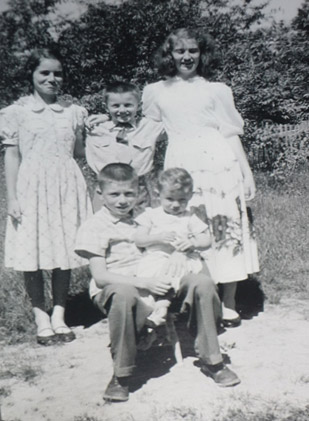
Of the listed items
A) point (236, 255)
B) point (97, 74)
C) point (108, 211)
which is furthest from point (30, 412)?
point (97, 74)

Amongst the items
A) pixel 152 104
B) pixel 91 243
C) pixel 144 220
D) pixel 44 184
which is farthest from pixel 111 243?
pixel 152 104

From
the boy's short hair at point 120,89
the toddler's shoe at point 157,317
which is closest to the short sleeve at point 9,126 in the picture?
the boy's short hair at point 120,89

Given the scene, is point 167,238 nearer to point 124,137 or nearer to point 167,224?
point 167,224

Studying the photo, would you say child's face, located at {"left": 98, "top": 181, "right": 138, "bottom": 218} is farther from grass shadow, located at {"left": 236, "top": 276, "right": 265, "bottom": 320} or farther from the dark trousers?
grass shadow, located at {"left": 236, "top": 276, "right": 265, "bottom": 320}

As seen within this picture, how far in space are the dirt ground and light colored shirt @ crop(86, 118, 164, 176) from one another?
109 cm

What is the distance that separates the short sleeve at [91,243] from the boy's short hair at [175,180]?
409 mm

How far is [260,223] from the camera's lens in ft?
21.6

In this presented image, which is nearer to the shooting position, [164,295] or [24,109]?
[164,295]

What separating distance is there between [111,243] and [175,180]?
458 mm

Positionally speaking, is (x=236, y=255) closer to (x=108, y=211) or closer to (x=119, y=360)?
(x=108, y=211)

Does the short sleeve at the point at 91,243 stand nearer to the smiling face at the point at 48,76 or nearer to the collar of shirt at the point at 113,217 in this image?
the collar of shirt at the point at 113,217

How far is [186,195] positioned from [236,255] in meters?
0.79

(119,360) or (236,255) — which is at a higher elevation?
(236,255)

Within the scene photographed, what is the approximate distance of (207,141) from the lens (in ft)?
11.7
